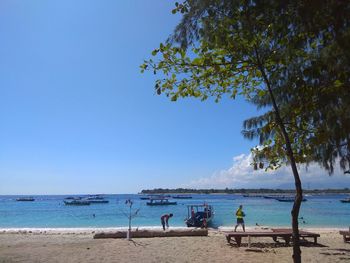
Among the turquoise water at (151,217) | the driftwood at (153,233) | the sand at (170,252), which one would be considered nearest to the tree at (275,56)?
the sand at (170,252)

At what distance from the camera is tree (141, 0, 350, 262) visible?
4.22 meters

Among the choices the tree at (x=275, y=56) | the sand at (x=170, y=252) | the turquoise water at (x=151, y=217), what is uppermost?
the tree at (x=275, y=56)

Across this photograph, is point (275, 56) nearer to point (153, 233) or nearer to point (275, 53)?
point (275, 53)

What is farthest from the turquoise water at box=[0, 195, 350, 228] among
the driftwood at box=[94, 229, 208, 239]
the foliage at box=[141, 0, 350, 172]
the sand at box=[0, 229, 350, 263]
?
the foliage at box=[141, 0, 350, 172]

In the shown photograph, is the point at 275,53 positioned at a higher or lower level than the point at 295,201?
higher

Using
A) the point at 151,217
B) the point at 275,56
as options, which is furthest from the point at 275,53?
the point at 151,217

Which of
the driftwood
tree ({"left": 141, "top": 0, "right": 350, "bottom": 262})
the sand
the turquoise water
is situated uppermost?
tree ({"left": 141, "top": 0, "right": 350, "bottom": 262})

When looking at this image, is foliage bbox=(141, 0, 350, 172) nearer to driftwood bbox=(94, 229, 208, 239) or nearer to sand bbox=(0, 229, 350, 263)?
sand bbox=(0, 229, 350, 263)

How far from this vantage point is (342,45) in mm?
4176

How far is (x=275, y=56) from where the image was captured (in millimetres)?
4664

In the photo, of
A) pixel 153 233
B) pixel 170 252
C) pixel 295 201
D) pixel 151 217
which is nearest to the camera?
pixel 295 201

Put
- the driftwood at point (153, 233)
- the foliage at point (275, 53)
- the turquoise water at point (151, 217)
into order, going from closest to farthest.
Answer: the foliage at point (275, 53) < the driftwood at point (153, 233) < the turquoise water at point (151, 217)

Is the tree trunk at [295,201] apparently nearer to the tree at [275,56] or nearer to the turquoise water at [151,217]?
the tree at [275,56]

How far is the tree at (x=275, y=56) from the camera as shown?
4223 mm
